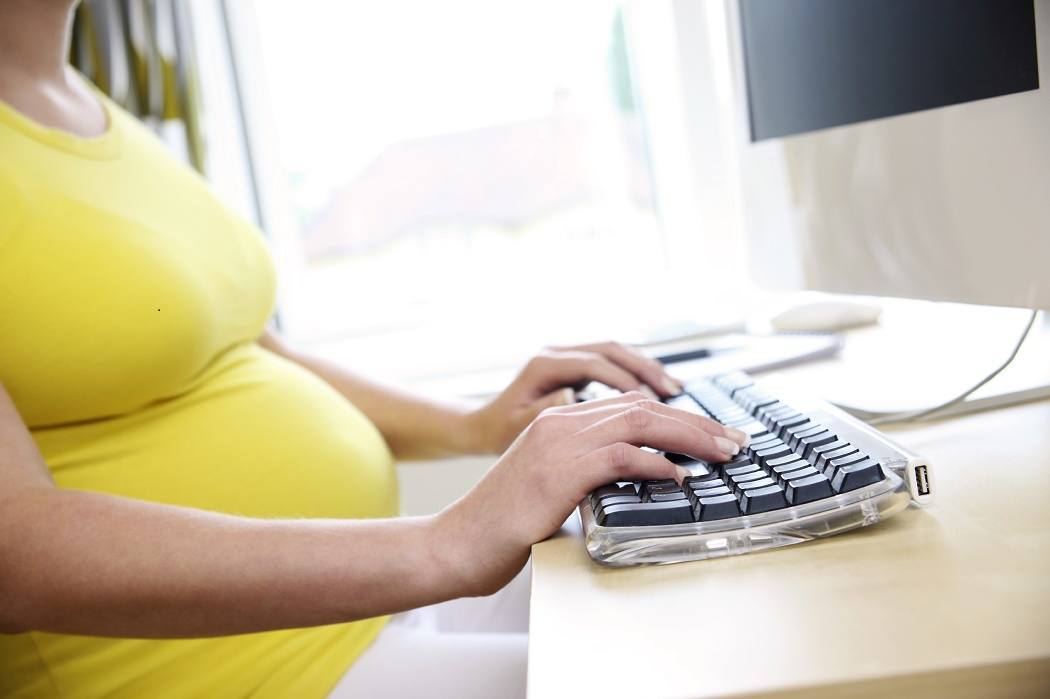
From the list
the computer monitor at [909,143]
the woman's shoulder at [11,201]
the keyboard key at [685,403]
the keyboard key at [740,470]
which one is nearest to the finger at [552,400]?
the keyboard key at [685,403]

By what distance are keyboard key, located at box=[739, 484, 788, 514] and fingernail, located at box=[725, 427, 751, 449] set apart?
10 cm

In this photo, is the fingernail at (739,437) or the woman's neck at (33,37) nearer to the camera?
the fingernail at (739,437)

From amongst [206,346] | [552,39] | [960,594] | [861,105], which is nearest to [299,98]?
[552,39]

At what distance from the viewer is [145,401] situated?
80 cm

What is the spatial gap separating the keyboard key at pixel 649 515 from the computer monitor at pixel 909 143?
28 cm

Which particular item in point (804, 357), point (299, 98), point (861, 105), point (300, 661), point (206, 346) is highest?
point (299, 98)

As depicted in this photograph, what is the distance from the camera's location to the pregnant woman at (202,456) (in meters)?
0.55

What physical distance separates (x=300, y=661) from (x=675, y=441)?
14.6 inches

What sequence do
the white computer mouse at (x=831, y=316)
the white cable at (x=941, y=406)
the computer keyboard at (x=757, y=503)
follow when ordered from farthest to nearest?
the white computer mouse at (x=831, y=316) → the white cable at (x=941, y=406) → the computer keyboard at (x=757, y=503)

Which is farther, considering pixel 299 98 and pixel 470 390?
pixel 299 98

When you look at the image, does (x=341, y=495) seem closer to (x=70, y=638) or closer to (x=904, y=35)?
(x=70, y=638)

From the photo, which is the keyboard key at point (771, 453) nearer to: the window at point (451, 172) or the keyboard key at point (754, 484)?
the keyboard key at point (754, 484)

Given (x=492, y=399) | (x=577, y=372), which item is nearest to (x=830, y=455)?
(x=577, y=372)

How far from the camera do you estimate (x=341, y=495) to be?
85 centimetres
